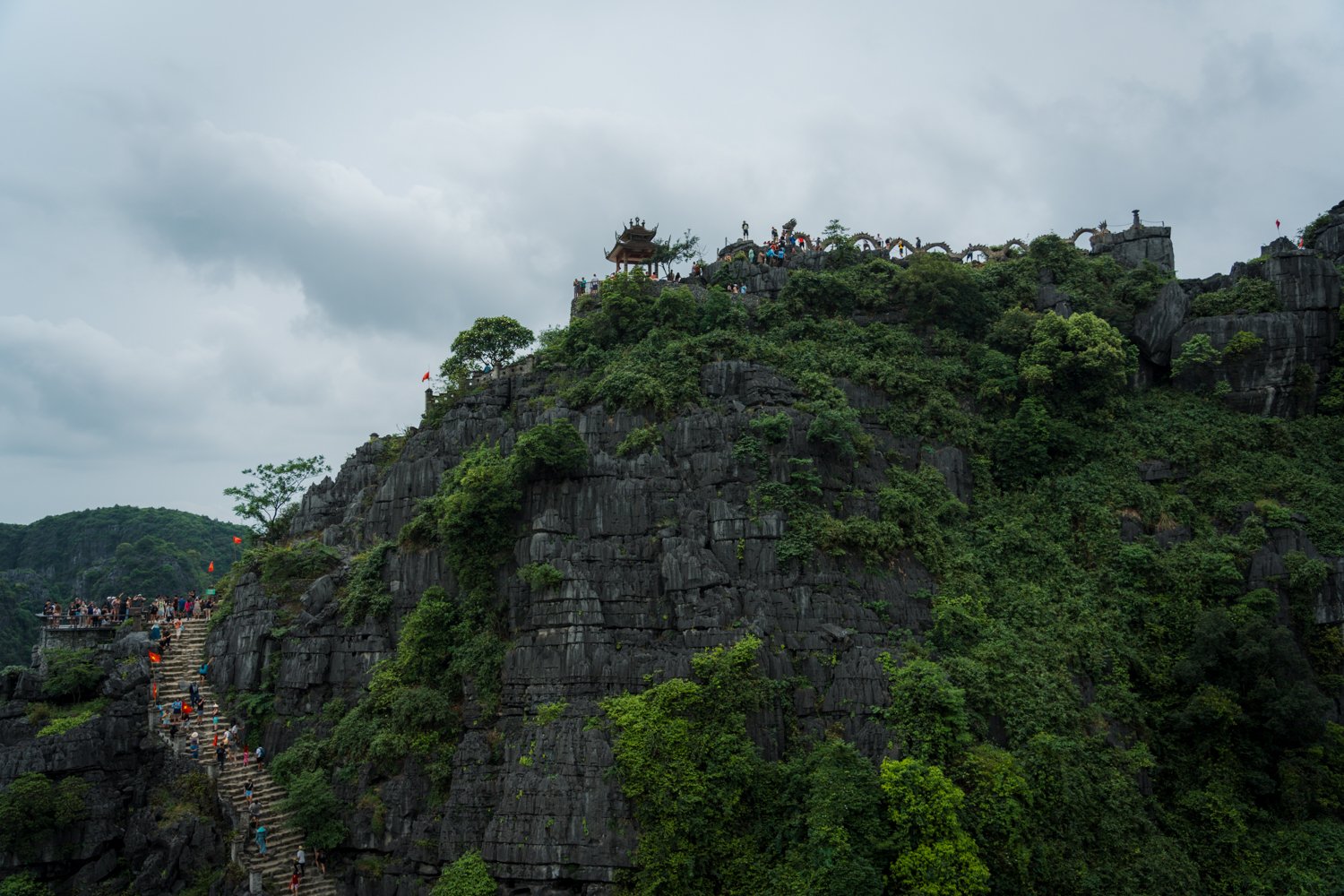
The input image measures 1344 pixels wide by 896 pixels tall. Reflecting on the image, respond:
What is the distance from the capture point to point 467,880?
24953 mm

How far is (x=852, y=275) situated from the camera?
4147 cm

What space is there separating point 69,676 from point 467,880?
1986 centimetres

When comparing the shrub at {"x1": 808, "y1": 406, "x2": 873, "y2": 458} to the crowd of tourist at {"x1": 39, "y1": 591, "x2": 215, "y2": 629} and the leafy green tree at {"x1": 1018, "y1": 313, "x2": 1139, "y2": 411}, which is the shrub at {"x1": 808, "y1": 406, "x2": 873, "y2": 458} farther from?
the crowd of tourist at {"x1": 39, "y1": 591, "x2": 215, "y2": 629}

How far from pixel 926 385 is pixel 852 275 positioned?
7543 mm

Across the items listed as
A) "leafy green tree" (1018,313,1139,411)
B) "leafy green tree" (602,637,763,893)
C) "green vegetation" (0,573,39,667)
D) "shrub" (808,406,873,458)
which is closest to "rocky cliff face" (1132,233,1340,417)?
"leafy green tree" (1018,313,1139,411)

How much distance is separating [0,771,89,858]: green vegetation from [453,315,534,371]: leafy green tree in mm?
23100

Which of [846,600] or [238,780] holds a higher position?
[846,600]

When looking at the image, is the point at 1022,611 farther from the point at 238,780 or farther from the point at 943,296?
the point at 238,780

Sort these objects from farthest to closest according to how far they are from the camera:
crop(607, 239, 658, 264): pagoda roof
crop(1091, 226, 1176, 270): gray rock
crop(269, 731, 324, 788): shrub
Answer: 1. crop(607, 239, 658, 264): pagoda roof
2. crop(1091, 226, 1176, 270): gray rock
3. crop(269, 731, 324, 788): shrub

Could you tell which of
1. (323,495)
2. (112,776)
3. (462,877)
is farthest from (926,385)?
(112,776)

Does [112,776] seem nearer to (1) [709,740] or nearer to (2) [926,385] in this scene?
(1) [709,740]

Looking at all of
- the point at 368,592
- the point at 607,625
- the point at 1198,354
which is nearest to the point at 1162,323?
the point at 1198,354

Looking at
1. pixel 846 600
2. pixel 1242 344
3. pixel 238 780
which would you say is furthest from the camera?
pixel 1242 344

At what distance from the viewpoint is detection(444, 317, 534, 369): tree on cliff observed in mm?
43156
